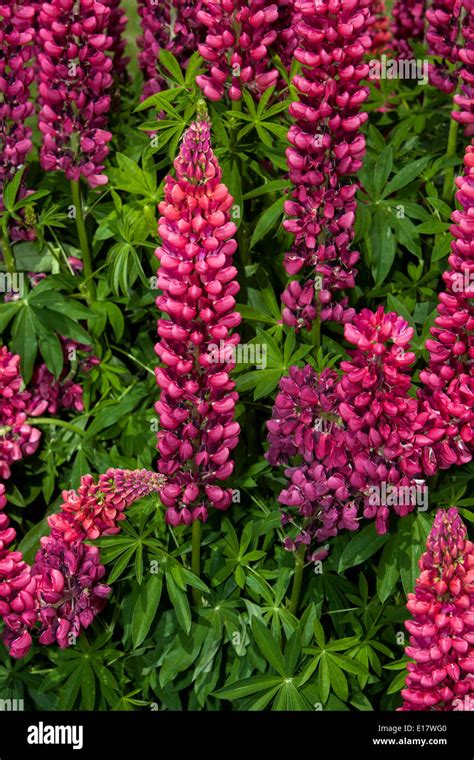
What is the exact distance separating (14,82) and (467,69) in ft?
5.23

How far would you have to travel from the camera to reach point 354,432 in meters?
3.23

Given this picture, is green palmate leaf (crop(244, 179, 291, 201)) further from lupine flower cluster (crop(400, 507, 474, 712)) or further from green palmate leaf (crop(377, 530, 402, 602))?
lupine flower cluster (crop(400, 507, 474, 712))

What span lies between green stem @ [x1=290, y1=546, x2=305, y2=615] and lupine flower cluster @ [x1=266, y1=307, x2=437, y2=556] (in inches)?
1.7

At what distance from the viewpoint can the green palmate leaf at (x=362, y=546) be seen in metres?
3.59

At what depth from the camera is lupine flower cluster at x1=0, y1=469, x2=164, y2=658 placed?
337cm

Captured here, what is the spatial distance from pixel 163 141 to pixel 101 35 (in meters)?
0.42

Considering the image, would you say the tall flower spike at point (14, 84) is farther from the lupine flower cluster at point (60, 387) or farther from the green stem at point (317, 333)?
the green stem at point (317, 333)

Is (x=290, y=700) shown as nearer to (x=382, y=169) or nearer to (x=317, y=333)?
(x=317, y=333)

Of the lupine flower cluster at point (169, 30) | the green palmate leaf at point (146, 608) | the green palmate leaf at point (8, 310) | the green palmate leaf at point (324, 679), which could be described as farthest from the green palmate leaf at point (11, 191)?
the green palmate leaf at point (324, 679)

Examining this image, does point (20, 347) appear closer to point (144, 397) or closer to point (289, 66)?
point (144, 397)

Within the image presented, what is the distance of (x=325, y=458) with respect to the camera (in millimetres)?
3363

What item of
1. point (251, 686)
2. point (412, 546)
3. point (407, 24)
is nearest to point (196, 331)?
point (412, 546)
